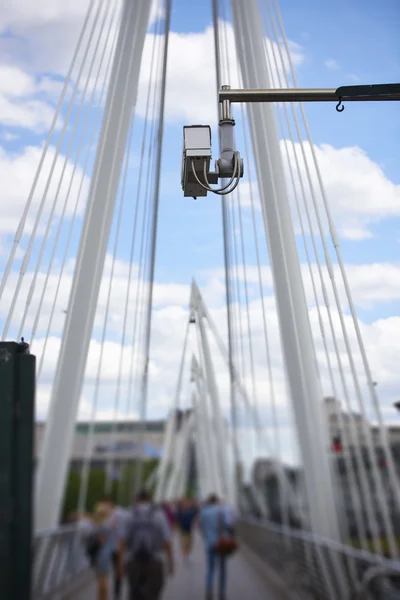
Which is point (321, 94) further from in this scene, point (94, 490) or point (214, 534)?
point (214, 534)

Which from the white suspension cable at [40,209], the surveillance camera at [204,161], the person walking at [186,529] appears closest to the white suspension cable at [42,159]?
the white suspension cable at [40,209]

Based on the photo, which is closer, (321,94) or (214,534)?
(321,94)

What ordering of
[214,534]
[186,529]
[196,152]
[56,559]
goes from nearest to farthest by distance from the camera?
Answer: 1. [196,152]
2. [56,559]
3. [214,534]
4. [186,529]

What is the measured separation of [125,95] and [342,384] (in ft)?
14.7

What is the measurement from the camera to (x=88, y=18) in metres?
9.48

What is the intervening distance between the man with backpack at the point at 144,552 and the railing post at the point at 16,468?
13.5ft

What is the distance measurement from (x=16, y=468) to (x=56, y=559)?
17.5ft

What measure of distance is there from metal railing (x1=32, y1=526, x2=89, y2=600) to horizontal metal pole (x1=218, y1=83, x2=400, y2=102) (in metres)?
3.32

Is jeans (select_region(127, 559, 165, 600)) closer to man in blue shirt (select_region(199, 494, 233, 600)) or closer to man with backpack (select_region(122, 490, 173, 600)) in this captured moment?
man with backpack (select_region(122, 490, 173, 600))

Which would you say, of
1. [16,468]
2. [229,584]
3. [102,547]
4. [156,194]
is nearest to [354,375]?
[102,547]

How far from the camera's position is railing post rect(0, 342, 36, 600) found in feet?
5.52

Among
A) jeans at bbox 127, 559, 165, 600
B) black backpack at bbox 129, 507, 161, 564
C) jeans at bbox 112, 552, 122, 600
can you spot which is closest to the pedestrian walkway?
jeans at bbox 112, 552, 122, 600

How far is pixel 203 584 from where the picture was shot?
9.16 m

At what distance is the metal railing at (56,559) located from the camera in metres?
5.86
